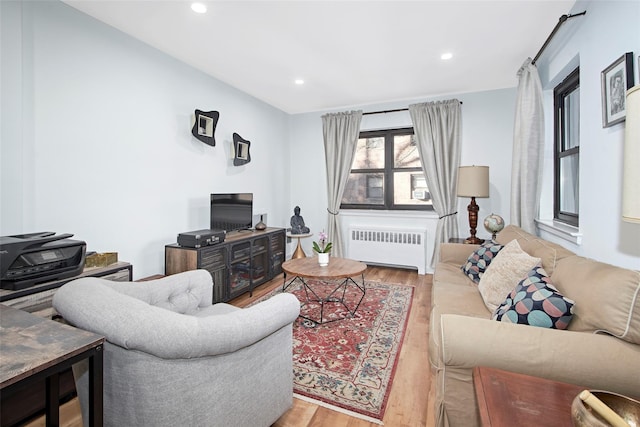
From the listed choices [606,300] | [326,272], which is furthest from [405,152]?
[606,300]

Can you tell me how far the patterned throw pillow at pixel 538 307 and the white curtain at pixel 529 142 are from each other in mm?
1794

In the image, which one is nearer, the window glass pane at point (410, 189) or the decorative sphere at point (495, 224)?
the decorative sphere at point (495, 224)

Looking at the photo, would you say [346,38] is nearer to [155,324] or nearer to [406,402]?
[155,324]

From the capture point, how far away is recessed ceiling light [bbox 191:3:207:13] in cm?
227

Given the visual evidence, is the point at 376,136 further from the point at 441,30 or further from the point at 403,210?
the point at 441,30

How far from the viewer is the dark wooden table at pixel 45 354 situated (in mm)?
861

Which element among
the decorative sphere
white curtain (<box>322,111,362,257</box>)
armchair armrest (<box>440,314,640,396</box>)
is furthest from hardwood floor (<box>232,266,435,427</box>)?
white curtain (<box>322,111,362,257</box>)

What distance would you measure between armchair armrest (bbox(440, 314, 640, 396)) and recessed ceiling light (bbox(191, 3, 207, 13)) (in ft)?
8.69

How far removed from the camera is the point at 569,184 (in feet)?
9.64

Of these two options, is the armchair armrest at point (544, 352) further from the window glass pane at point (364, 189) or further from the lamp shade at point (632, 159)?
the window glass pane at point (364, 189)

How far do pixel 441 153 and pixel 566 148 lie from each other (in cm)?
154

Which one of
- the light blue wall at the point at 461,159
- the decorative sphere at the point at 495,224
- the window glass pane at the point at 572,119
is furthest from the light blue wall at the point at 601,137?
the light blue wall at the point at 461,159

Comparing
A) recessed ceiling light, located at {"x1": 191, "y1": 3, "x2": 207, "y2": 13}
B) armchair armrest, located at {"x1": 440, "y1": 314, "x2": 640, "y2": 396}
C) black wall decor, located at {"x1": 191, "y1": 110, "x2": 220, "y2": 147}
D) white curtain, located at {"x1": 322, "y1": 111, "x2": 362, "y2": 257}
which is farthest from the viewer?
white curtain, located at {"x1": 322, "y1": 111, "x2": 362, "y2": 257}

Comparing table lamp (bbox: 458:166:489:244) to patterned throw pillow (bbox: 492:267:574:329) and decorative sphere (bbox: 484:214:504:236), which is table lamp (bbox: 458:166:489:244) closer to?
decorative sphere (bbox: 484:214:504:236)
